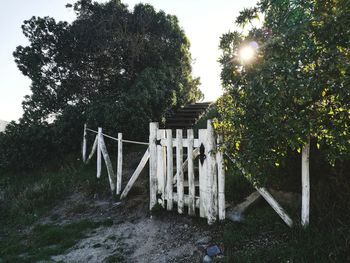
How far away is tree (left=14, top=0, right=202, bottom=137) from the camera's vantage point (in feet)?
41.9

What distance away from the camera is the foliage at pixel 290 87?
2740 millimetres

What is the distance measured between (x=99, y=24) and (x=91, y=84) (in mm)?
2915

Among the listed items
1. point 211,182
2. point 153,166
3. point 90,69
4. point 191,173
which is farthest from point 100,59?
point 211,182

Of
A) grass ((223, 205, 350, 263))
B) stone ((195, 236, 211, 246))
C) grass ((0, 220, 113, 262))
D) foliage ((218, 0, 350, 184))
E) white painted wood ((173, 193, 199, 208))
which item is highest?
foliage ((218, 0, 350, 184))

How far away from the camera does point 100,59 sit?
44.5 feet

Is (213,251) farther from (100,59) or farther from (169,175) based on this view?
(100,59)

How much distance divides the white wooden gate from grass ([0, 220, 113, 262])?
5.04 feet

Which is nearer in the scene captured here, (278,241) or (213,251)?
(278,241)

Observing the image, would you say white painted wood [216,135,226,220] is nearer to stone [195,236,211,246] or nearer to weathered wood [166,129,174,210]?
stone [195,236,211,246]

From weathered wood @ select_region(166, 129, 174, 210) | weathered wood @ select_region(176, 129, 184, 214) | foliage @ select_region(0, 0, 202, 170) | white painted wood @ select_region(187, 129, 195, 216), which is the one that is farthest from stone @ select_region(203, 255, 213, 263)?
foliage @ select_region(0, 0, 202, 170)

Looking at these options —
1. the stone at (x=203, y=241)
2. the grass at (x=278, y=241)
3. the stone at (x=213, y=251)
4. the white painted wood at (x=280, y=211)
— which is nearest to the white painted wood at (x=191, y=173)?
the stone at (x=203, y=241)

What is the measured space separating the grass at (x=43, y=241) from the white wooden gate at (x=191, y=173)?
5.04 feet

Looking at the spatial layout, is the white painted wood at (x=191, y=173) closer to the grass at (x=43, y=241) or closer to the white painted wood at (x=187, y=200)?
the white painted wood at (x=187, y=200)

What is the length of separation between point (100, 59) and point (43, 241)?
9.85 m
